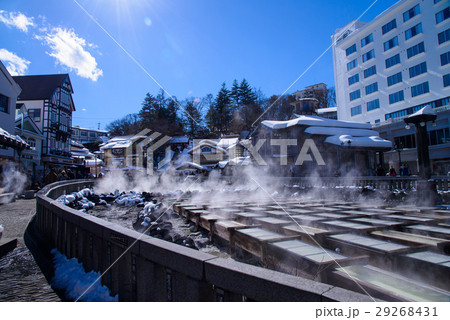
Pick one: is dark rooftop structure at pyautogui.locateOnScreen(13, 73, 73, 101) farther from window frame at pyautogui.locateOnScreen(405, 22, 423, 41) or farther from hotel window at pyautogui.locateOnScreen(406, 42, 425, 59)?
window frame at pyautogui.locateOnScreen(405, 22, 423, 41)

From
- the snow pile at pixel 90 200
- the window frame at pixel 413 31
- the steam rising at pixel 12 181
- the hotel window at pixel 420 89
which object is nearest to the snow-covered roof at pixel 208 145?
the hotel window at pixel 420 89

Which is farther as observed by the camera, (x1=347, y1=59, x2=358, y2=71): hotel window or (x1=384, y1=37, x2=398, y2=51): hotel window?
(x1=347, y1=59, x2=358, y2=71): hotel window

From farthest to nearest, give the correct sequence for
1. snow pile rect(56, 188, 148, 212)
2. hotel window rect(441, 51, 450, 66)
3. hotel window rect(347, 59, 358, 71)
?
hotel window rect(347, 59, 358, 71)
hotel window rect(441, 51, 450, 66)
snow pile rect(56, 188, 148, 212)

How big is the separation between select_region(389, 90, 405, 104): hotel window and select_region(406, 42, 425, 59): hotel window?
4731 millimetres

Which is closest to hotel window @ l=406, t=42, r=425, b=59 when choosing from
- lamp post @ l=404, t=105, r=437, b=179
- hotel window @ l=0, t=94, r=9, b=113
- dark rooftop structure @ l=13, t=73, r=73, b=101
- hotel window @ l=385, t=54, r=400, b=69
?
hotel window @ l=385, t=54, r=400, b=69

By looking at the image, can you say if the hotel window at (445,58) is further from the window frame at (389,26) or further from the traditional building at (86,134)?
the traditional building at (86,134)

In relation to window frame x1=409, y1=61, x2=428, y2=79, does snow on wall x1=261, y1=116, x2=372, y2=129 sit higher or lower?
lower

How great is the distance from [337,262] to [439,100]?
1455 inches

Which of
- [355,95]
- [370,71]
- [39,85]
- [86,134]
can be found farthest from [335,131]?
[86,134]

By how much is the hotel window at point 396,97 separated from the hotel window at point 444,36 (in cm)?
680

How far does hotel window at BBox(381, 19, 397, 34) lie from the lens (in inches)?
1406

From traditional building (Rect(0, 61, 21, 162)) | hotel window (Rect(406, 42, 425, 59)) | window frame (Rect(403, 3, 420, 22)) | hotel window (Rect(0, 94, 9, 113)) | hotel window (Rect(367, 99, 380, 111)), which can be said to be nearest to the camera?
traditional building (Rect(0, 61, 21, 162))

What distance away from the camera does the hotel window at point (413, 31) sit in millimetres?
32375

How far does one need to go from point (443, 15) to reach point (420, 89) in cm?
837
